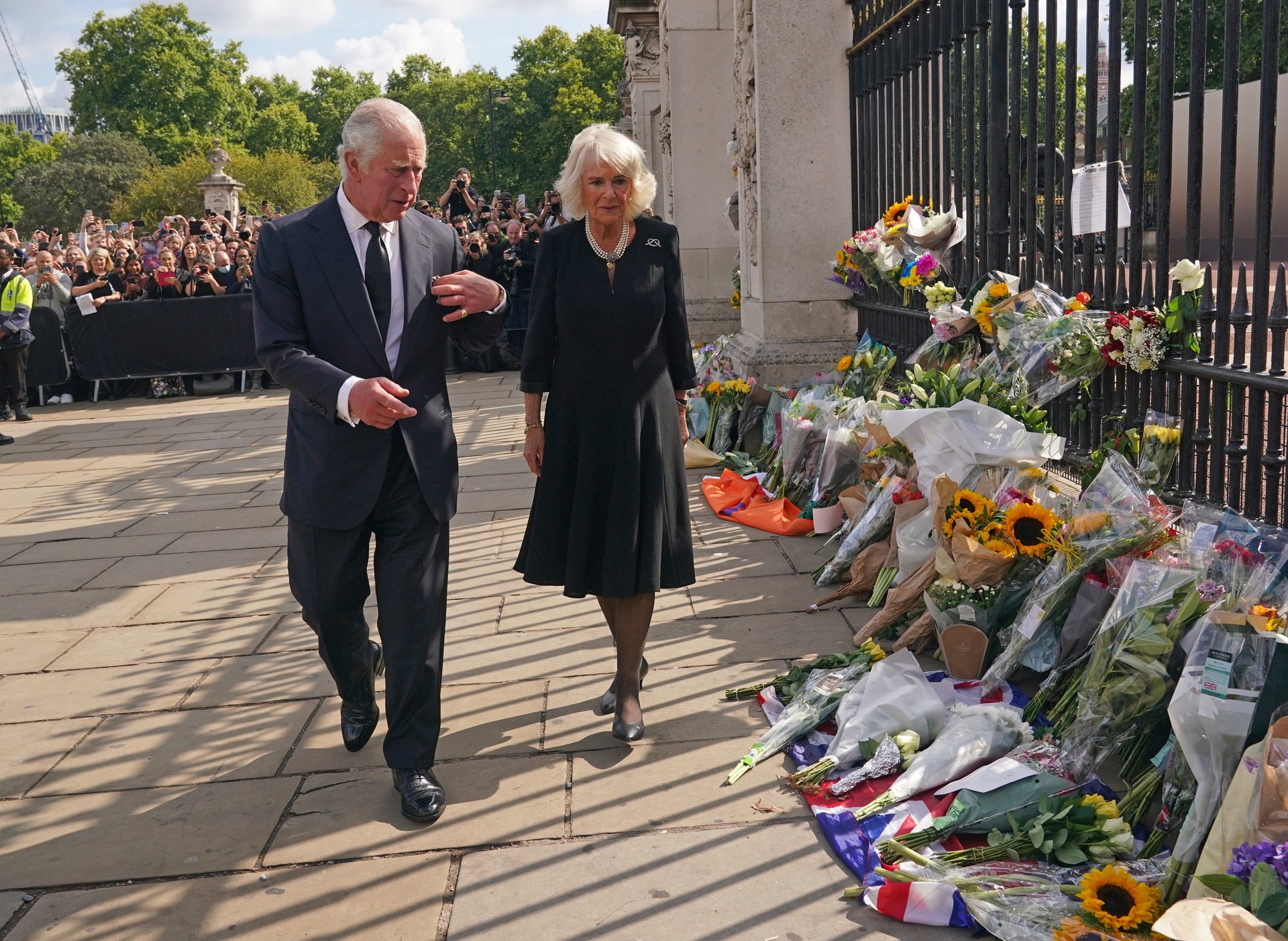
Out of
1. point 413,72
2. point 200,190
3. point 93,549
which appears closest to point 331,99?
point 413,72

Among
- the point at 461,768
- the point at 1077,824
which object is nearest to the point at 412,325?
the point at 461,768

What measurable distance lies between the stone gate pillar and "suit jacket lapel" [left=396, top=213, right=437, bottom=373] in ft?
16.7

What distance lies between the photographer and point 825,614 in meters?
5.11

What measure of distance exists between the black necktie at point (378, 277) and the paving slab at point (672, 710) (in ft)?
4.94

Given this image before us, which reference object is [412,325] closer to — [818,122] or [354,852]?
[354,852]

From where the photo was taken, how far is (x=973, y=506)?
431 cm

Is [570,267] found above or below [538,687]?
above

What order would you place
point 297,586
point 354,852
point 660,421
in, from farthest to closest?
point 660,421 → point 297,586 → point 354,852

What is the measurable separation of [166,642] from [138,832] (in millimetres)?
1941

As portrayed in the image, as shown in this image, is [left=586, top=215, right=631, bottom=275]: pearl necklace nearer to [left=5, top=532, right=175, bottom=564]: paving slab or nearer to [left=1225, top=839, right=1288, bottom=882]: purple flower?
[left=1225, top=839, right=1288, bottom=882]: purple flower

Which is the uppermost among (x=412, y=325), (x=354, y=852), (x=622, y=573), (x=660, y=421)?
(x=412, y=325)

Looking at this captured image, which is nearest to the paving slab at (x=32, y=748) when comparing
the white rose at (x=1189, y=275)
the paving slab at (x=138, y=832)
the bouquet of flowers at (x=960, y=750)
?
the paving slab at (x=138, y=832)

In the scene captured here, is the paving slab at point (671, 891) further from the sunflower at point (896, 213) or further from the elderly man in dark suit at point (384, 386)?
the sunflower at point (896, 213)

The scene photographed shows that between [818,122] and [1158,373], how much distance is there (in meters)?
4.55
